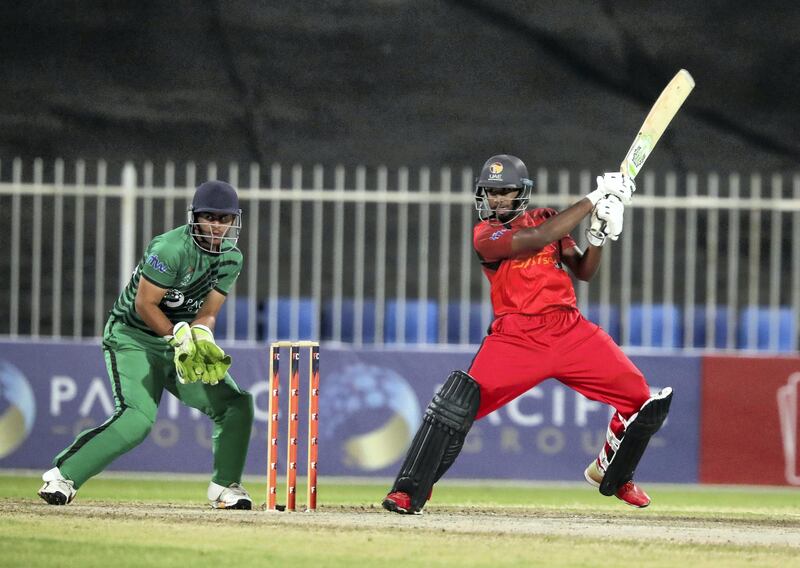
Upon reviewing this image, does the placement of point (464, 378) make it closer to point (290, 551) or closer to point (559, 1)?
point (290, 551)

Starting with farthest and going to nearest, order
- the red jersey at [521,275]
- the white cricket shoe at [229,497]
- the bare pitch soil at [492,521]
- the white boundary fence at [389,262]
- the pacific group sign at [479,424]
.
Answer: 1. the white boundary fence at [389,262]
2. the pacific group sign at [479,424]
3. the white cricket shoe at [229,497]
4. the red jersey at [521,275]
5. the bare pitch soil at [492,521]

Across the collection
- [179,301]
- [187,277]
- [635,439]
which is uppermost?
[187,277]

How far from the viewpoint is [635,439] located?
8023mm

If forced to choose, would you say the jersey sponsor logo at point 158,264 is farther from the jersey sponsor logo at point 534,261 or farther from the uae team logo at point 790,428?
the uae team logo at point 790,428

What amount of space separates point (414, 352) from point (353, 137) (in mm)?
5002

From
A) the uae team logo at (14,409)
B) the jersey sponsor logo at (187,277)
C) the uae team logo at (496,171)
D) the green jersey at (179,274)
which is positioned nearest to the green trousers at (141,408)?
the green jersey at (179,274)

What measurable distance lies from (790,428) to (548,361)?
12.8 ft

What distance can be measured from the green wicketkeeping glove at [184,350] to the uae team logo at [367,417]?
3.38 m

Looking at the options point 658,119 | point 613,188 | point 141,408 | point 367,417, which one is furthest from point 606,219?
point 367,417

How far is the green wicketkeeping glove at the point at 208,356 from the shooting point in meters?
7.77

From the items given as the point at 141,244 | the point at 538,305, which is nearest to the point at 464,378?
the point at 538,305

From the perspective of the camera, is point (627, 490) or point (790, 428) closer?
point (627, 490)

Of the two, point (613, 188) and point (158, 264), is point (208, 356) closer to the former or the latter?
point (158, 264)

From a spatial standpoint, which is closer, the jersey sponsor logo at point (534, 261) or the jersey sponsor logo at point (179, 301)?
the jersey sponsor logo at point (534, 261)
